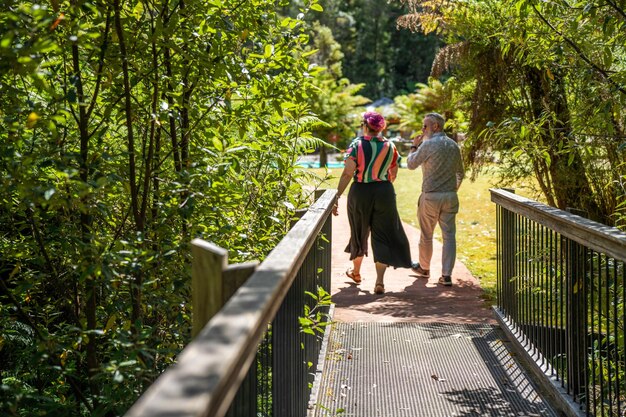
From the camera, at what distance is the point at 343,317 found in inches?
332

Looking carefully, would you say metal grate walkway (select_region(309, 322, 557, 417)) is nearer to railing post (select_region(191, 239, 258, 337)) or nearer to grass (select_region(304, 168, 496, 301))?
grass (select_region(304, 168, 496, 301))

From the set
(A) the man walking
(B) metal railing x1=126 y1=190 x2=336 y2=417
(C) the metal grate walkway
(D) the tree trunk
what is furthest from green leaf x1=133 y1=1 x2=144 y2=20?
(A) the man walking

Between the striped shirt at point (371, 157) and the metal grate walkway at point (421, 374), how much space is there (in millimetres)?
2204

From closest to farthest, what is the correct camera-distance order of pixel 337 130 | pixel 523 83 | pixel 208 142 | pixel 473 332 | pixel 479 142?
pixel 208 142, pixel 473 332, pixel 523 83, pixel 479 142, pixel 337 130

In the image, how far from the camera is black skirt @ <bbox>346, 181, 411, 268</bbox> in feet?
32.0

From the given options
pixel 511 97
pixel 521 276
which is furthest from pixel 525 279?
pixel 511 97

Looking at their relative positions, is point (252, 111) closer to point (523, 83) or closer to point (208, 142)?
point (208, 142)

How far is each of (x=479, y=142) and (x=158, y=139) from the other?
294 inches

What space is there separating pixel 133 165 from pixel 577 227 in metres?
2.36

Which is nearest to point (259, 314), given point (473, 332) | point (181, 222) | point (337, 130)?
point (181, 222)

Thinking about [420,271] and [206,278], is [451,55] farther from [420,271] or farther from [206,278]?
[206,278]

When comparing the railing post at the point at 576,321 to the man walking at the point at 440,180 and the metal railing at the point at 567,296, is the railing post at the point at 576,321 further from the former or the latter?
the man walking at the point at 440,180

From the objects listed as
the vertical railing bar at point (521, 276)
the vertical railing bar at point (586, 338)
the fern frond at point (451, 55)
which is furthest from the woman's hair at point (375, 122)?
the vertical railing bar at point (586, 338)

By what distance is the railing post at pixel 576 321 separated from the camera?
5000mm
